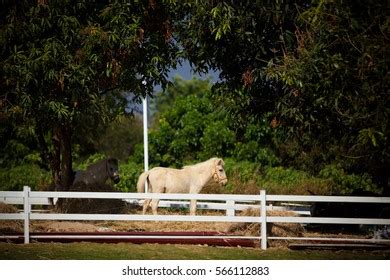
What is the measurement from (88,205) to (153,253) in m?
5.28

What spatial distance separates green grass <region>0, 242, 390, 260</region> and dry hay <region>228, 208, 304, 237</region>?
2.24ft

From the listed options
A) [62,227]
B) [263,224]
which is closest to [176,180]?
[62,227]

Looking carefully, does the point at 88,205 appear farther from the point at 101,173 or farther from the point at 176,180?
the point at 176,180

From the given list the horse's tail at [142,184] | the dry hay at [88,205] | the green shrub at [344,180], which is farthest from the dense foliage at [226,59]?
the green shrub at [344,180]

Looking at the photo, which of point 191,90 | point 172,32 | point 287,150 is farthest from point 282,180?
point 191,90

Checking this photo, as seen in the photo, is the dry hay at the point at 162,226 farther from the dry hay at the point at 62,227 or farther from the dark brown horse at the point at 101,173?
the dark brown horse at the point at 101,173

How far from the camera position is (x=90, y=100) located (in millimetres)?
15977

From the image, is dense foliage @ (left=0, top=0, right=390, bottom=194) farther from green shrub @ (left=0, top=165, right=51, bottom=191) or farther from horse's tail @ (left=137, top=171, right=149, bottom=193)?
green shrub @ (left=0, top=165, right=51, bottom=191)

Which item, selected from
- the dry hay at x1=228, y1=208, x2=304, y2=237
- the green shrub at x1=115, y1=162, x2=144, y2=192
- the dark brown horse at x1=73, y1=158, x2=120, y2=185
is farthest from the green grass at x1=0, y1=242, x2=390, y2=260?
the green shrub at x1=115, y1=162, x2=144, y2=192

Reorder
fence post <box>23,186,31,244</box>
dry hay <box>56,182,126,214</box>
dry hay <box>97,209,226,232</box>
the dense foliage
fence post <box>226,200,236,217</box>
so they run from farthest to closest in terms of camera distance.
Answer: dry hay <box>56,182,126,214</box>, dry hay <box>97,209,226,232</box>, fence post <box>226,200,236,217</box>, fence post <box>23,186,31,244</box>, the dense foliage

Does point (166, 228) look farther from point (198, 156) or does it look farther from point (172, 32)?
point (198, 156)

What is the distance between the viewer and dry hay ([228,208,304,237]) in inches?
551

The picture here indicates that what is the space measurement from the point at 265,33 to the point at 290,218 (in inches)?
139

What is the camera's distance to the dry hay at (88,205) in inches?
691
